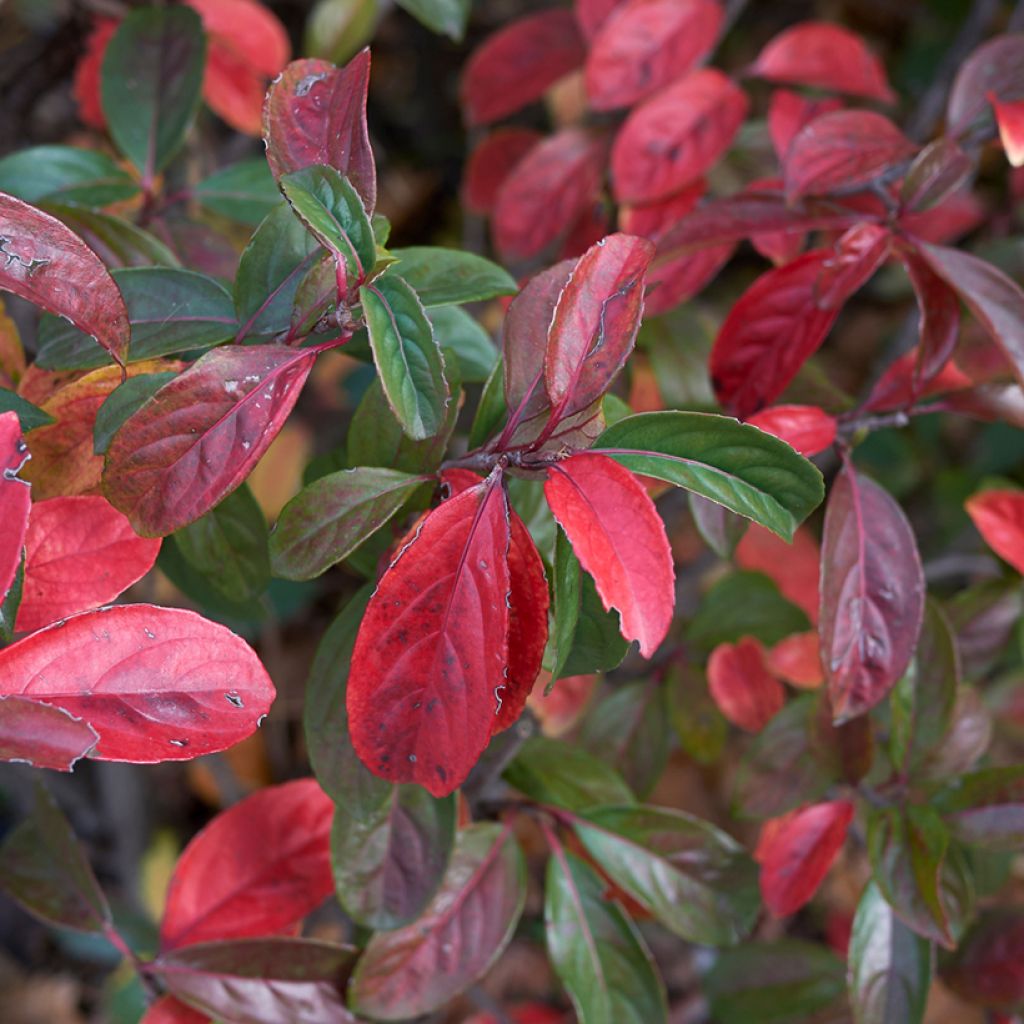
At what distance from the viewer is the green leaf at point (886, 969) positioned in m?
0.75

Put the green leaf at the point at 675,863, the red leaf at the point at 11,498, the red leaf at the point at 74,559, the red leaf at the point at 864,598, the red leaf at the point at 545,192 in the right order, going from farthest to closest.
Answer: the red leaf at the point at 545,192 < the green leaf at the point at 675,863 < the red leaf at the point at 864,598 < the red leaf at the point at 74,559 < the red leaf at the point at 11,498

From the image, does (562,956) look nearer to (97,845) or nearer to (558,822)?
(558,822)

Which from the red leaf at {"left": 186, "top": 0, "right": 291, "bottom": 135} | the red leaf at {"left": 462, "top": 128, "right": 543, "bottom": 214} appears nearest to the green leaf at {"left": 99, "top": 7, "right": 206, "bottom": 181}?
the red leaf at {"left": 186, "top": 0, "right": 291, "bottom": 135}

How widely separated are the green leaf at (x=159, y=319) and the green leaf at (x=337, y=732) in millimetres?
184

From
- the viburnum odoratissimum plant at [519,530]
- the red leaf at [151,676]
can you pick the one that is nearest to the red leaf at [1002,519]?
the viburnum odoratissimum plant at [519,530]

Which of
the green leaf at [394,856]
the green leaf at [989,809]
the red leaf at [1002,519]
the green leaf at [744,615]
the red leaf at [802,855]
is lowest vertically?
Answer: the red leaf at [802,855]

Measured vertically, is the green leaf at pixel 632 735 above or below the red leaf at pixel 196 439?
below

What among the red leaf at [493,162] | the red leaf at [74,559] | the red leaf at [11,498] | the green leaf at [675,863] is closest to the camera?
the red leaf at [11,498]

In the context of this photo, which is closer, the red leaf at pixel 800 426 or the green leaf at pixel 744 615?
the red leaf at pixel 800 426

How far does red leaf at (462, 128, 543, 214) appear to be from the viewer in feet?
3.94

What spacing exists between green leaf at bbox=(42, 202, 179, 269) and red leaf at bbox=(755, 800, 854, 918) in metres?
0.64

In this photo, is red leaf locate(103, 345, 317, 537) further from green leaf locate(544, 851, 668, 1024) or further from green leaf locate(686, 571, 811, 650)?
green leaf locate(686, 571, 811, 650)

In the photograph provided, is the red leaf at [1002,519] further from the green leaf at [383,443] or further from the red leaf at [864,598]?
the green leaf at [383,443]

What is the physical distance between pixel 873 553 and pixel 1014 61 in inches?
17.0
